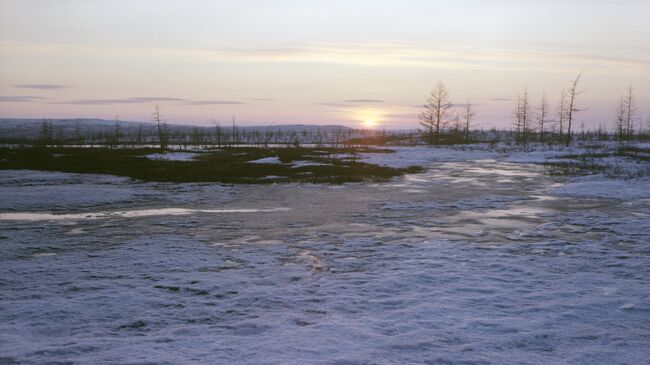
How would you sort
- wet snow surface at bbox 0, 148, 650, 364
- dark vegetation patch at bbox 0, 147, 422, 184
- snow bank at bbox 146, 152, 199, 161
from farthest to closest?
snow bank at bbox 146, 152, 199, 161 → dark vegetation patch at bbox 0, 147, 422, 184 → wet snow surface at bbox 0, 148, 650, 364

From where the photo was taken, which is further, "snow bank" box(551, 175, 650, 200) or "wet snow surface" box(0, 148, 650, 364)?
"snow bank" box(551, 175, 650, 200)

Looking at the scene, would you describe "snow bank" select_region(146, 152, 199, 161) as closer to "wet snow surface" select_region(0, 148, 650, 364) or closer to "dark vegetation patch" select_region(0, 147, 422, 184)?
"dark vegetation patch" select_region(0, 147, 422, 184)

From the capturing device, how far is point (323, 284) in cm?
718

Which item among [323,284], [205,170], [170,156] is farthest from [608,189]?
[170,156]

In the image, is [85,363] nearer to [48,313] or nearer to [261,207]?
[48,313]

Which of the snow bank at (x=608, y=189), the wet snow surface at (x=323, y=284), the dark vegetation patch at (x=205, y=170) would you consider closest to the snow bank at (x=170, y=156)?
the dark vegetation patch at (x=205, y=170)

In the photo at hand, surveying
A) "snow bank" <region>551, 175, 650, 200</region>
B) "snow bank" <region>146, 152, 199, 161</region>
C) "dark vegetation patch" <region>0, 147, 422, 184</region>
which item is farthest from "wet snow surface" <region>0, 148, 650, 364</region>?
"snow bank" <region>146, 152, 199, 161</region>

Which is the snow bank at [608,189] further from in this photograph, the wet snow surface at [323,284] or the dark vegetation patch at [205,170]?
the dark vegetation patch at [205,170]

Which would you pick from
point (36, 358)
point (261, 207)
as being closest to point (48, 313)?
point (36, 358)

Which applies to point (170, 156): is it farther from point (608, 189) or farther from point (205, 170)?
point (608, 189)

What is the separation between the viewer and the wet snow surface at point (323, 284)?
5031 millimetres

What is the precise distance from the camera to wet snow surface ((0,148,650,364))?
198 inches

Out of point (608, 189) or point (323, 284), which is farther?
point (608, 189)

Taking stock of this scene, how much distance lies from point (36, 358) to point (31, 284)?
2.82m
